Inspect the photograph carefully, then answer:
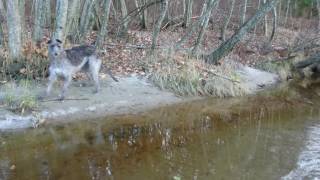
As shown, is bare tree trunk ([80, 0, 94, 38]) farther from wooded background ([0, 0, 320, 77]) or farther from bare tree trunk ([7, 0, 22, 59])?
bare tree trunk ([7, 0, 22, 59])

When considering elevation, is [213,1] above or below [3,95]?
above

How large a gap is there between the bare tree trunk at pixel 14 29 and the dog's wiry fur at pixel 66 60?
1.39 metres

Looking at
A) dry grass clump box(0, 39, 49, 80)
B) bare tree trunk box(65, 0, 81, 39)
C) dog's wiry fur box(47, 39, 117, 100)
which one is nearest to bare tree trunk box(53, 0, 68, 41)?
dry grass clump box(0, 39, 49, 80)

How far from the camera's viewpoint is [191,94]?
12.0 metres

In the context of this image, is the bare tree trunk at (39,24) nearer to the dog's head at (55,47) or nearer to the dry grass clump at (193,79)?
the dog's head at (55,47)

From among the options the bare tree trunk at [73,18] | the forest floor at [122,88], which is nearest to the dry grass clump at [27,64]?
the forest floor at [122,88]

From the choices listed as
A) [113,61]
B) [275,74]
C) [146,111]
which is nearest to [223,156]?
[146,111]

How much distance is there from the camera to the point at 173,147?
8273 millimetres

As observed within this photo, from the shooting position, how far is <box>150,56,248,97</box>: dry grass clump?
39.3ft

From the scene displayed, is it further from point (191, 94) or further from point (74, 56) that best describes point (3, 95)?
Answer: point (191, 94)

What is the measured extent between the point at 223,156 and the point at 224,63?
6558 millimetres

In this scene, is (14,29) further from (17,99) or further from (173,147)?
(173,147)

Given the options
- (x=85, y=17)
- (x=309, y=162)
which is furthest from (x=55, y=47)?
(x=309, y=162)

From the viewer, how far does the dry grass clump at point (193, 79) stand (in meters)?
12.0
